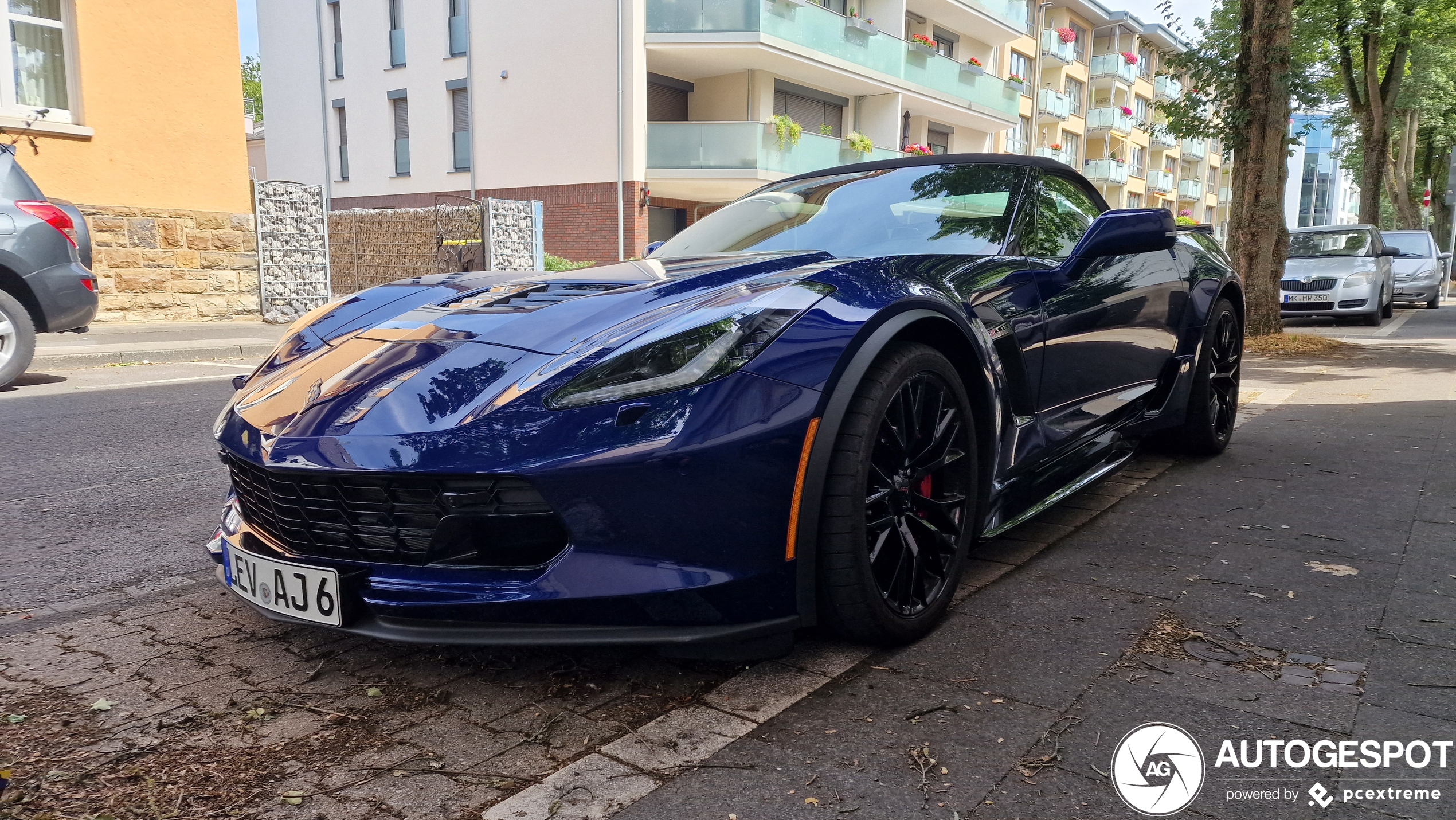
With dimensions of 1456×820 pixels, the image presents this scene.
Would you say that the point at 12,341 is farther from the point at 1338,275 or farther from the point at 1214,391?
the point at 1338,275

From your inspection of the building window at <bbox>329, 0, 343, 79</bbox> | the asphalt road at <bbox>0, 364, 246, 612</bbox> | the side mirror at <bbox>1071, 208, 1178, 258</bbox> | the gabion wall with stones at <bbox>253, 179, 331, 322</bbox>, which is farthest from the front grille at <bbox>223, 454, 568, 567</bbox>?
the building window at <bbox>329, 0, 343, 79</bbox>

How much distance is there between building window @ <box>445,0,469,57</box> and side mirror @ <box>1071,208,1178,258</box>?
872 inches

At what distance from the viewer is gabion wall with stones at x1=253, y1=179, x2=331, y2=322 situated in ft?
41.9

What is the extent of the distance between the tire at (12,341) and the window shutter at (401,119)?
1899cm

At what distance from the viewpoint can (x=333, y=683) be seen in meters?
2.18

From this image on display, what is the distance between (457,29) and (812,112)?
28.3 feet

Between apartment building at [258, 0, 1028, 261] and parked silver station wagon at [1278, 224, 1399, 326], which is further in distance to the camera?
apartment building at [258, 0, 1028, 261]

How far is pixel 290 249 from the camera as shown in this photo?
13.2 meters

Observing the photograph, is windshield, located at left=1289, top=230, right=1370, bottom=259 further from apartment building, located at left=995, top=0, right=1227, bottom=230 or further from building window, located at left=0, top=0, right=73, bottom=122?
apartment building, located at left=995, top=0, right=1227, bottom=230

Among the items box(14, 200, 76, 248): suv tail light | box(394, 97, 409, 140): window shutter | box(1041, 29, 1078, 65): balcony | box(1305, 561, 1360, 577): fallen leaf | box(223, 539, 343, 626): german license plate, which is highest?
box(1041, 29, 1078, 65): balcony

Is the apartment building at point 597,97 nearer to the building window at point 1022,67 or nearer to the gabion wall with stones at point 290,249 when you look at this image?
the building window at point 1022,67

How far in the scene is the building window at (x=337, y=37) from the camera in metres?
26.0

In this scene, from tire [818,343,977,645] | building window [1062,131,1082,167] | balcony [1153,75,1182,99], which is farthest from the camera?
balcony [1153,75,1182,99]

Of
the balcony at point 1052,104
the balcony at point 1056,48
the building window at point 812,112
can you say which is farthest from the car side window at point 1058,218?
the balcony at point 1056,48
